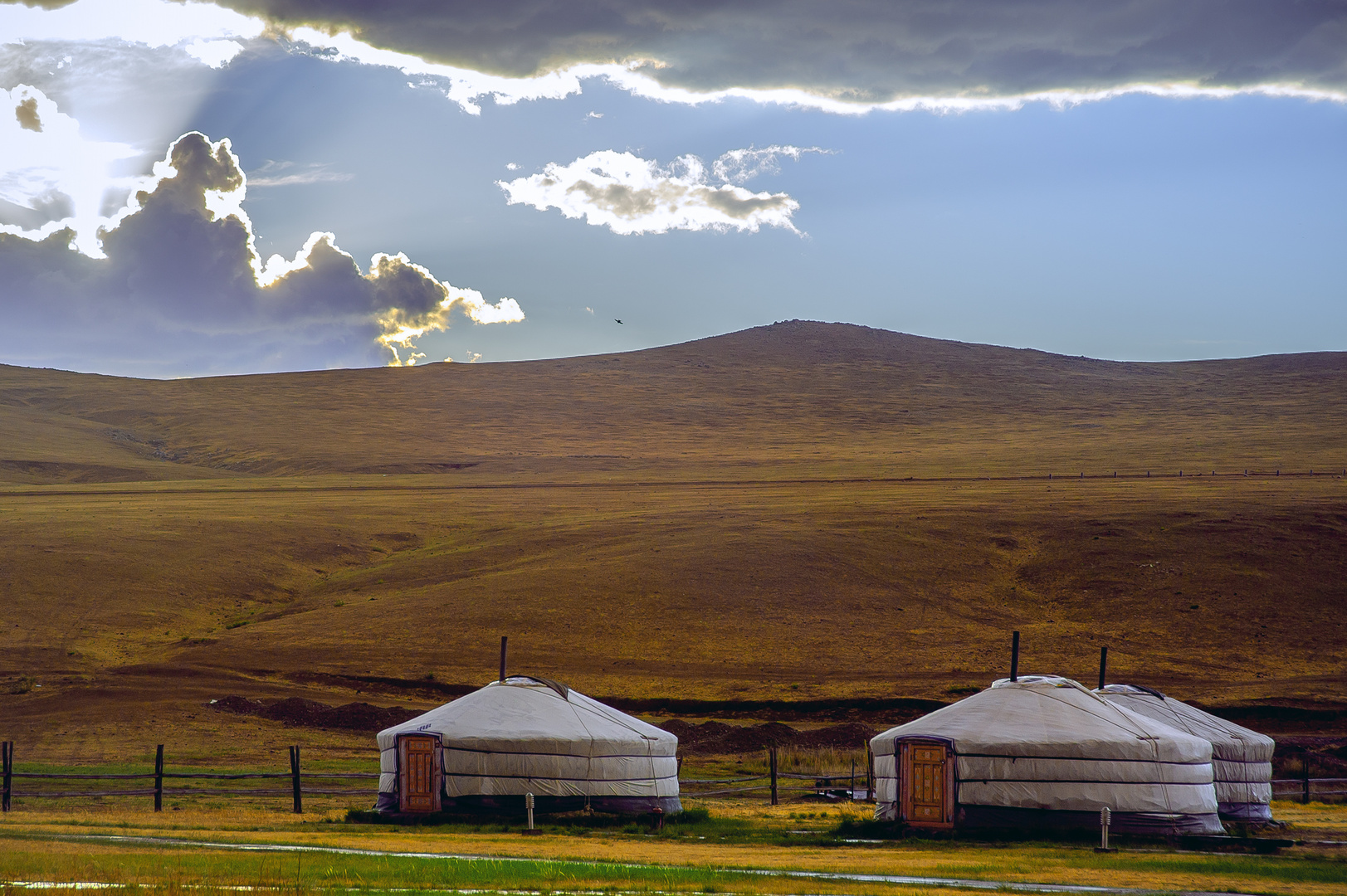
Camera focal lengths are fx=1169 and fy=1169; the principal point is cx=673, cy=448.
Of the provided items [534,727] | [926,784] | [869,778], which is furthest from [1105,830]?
[534,727]

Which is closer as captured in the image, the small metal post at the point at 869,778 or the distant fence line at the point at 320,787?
the distant fence line at the point at 320,787

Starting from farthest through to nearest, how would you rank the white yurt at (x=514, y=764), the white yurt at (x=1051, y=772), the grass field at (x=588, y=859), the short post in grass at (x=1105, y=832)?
the white yurt at (x=514, y=764), the white yurt at (x=1051, y=772), the short post in grass at (x=1105, y=832), the grass field at (x=588, y=859)

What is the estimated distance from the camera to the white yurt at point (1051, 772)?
1766cm

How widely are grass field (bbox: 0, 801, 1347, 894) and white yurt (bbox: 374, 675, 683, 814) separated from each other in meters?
0.90

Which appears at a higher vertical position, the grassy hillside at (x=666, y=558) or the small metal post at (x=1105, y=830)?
the grassy hillside at (x=666, y=558)

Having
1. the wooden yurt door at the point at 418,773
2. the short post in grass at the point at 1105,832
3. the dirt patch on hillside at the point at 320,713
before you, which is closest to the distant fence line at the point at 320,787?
the wooden yurt door at the point at 418,773

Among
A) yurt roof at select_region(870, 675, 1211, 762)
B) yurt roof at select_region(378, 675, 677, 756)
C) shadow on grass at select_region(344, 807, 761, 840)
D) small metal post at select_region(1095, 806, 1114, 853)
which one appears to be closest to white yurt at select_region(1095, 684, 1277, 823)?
yurt roof at select_region(870, 675, 1211, 762)

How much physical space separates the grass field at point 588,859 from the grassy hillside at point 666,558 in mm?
14214

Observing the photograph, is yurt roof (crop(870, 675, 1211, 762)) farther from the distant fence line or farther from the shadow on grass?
the distant fence line

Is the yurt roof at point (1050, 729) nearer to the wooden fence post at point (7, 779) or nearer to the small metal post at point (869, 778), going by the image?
the small metal post at point (869, 778)

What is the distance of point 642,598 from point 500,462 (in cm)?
3732

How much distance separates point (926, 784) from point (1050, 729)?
6.83 ft

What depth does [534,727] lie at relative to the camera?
19516 millimetres

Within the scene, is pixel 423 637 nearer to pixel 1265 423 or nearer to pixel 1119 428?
pixel 1119 428
